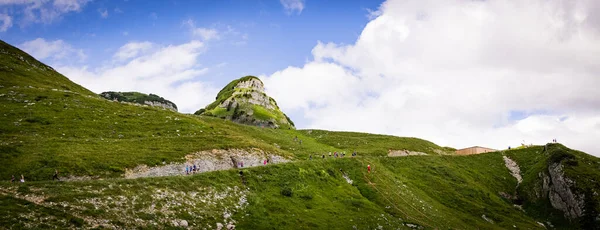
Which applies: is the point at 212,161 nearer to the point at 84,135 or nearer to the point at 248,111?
the point at 84,135

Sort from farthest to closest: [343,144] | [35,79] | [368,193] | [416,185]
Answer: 1. [343,144]
2. [35,79]
3. [416,185]
4. [368,193]

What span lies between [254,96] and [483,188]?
141704mm

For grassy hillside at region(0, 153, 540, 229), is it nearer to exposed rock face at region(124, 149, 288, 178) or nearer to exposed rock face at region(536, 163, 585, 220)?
exposed rock face at region(536, 163, 585, 220)

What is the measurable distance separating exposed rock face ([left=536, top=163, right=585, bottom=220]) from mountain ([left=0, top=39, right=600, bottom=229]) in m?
0.28

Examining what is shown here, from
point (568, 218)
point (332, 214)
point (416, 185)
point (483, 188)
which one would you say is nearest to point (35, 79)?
point (332, 214)

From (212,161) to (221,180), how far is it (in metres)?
16.7

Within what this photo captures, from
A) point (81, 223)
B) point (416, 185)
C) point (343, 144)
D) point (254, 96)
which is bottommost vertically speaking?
point (81, 223)

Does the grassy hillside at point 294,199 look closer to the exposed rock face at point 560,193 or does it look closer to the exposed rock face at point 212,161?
the exposed rock face at point 560,193

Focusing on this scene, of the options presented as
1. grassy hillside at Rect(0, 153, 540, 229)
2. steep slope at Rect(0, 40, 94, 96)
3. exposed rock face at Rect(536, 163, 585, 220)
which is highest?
steep slope at Rect(0, 40, 94, 96)

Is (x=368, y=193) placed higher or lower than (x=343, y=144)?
lower

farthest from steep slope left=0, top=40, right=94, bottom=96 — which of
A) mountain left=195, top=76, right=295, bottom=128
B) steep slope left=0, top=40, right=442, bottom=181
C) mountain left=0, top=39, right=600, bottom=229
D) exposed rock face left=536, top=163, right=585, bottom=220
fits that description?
exposed rock face left=536, top=163, right=585, bottom=220

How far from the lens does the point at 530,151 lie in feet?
347

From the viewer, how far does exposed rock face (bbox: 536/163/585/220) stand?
65125 millimetres

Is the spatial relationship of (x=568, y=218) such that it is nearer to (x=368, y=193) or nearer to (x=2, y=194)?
(x=368, y=193)
